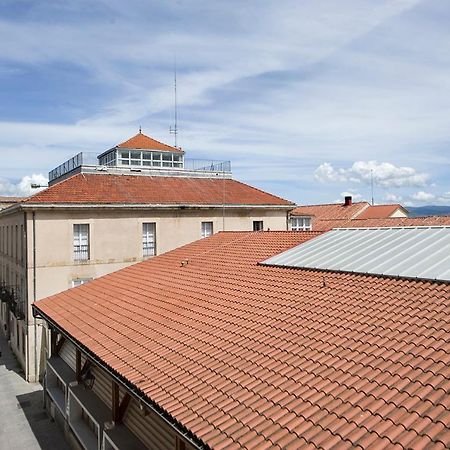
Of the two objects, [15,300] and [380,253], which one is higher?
[380,253]

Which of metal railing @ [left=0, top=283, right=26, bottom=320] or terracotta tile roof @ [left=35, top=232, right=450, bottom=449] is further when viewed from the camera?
metal railing @ [left=0, top=283, right=26, bottom=320]

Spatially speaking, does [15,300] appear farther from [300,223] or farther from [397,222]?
[397,222]

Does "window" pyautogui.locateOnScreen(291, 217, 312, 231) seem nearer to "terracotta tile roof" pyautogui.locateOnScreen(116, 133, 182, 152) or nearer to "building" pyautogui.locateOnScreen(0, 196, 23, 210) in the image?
"terracotta tile roof" pyautogui.locateOnScreen(116, 133, 182, 152)

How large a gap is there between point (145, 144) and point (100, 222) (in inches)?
481

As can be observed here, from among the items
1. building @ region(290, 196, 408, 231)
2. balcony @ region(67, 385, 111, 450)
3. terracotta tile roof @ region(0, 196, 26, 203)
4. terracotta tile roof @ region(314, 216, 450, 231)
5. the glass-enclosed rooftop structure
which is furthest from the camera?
building @ region(290, 196, 408, 231)

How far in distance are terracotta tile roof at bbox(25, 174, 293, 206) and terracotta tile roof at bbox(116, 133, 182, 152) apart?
5680mm

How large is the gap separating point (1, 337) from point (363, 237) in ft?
84.5

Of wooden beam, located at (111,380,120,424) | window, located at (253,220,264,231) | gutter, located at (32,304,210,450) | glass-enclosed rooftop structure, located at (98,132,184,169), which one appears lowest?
wooden beam, located at (111,380,120,424)

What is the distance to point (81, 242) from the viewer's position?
22.2 meters

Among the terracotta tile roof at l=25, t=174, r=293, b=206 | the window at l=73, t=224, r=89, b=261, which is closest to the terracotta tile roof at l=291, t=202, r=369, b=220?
the terracotta tile roof at l=25, t=174, r=293, b=206

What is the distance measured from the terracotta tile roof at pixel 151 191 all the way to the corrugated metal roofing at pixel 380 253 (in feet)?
43.1

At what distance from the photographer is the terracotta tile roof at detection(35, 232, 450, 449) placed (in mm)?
5000

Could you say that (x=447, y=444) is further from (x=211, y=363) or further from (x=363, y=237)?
(x=363, y=237)

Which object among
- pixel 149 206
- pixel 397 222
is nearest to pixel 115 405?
pixel 149 206
